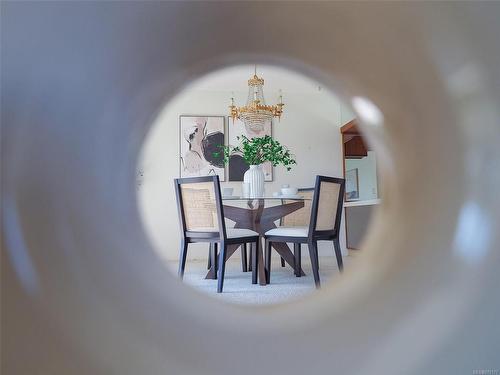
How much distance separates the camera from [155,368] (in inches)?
14.1

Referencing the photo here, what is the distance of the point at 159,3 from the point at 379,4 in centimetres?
23

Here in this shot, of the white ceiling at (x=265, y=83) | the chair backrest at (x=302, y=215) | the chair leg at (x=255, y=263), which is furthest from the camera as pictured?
the white ceiling at (x=265, y=83)

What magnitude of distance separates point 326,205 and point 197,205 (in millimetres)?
888

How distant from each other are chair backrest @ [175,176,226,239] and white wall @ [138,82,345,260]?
162 cm

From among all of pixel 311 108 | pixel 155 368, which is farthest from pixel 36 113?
pixel 311 108

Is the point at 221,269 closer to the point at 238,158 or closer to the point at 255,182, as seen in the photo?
the point at 255,182

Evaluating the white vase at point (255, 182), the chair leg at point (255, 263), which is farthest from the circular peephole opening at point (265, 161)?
the chair leg at point (255, 263)

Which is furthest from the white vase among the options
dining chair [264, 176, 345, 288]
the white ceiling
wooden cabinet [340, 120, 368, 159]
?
wooden cabinet [340, 120, 368, 159]

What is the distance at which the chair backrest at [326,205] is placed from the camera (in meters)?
2.33

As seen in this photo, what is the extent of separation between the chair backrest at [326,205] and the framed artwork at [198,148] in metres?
1.90

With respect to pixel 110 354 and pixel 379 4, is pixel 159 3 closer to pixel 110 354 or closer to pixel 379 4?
pixel 379 4

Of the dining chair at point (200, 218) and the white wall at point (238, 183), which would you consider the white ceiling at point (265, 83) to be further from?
the dining chair at point (200, 218)

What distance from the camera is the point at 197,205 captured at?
2465mm

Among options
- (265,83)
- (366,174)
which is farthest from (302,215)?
(366,174)
